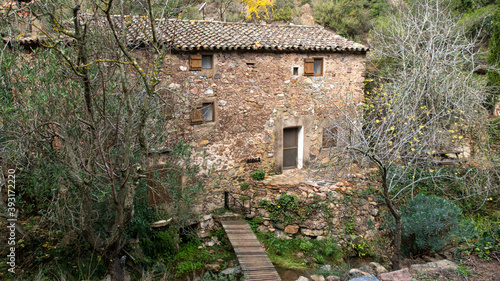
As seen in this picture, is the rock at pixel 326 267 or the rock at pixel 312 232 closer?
the rock at pixel 326 267

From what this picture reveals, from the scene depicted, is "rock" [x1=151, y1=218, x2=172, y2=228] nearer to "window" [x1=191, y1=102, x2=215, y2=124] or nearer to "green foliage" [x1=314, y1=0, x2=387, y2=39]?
"window" [x1=191, y1=102, x2=215, y2=124]

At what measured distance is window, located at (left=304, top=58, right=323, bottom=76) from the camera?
9.59 metres

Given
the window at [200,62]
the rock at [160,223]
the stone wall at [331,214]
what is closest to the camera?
the rock at [160,223]

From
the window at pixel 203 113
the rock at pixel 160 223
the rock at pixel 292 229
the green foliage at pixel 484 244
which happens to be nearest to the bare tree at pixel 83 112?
the rock at pixel 160 223

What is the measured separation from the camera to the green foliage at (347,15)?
750 inches

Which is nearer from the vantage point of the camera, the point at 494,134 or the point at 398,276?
the point at 398,276

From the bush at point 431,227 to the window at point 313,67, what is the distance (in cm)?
468

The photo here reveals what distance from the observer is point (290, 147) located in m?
10.3

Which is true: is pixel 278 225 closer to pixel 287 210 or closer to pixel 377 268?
pixel 287 210

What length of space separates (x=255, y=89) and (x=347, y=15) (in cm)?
1337

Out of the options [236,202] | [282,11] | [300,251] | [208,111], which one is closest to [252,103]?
[208,111]

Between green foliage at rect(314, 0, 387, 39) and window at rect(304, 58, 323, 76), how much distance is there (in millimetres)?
10334

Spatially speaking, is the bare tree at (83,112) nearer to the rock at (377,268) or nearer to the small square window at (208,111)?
the small square window at (208,111)

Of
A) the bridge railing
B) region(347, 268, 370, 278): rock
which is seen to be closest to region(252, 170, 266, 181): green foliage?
the bridge railing
